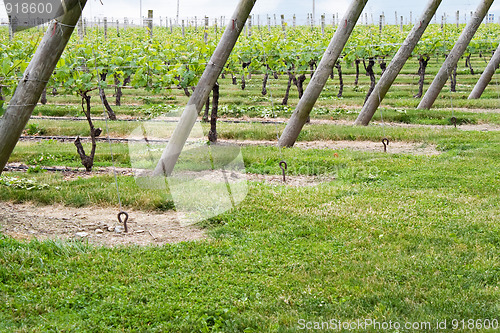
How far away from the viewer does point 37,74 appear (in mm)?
5496

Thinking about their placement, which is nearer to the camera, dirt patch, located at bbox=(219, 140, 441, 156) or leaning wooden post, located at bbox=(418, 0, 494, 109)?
dirt patch, located at bbox=(219, 140, 441, 156)

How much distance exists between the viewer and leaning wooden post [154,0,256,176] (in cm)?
779

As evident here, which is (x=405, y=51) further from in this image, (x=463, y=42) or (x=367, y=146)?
(x=463, y=42)

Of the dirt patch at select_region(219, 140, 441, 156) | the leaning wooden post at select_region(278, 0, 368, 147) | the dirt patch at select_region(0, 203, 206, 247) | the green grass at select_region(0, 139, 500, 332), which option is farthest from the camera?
the dirt patch at select_region(219, 140, 441, 156)

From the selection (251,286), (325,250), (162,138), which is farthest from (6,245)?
(162,138)

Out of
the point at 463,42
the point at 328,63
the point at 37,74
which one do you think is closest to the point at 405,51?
the point at 328,63

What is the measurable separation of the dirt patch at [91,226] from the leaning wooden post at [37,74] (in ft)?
2.79

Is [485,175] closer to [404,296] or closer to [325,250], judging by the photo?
[325,250]

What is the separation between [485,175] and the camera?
776cm

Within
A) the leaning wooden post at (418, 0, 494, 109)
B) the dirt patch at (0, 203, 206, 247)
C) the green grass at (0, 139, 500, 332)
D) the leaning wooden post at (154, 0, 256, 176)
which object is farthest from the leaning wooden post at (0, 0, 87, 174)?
the leaning wooden post at (418, 0, 494, 109)

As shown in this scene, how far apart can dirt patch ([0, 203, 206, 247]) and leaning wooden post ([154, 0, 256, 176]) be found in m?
1.35

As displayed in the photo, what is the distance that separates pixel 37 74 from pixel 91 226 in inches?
66.7

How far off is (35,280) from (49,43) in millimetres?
2331

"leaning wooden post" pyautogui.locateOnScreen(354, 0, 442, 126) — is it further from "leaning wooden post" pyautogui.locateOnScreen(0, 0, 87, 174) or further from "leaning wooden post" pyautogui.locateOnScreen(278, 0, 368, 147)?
"leaning wooden post" pyautogui.locateOnScreen(0, 0, 87, 174)
